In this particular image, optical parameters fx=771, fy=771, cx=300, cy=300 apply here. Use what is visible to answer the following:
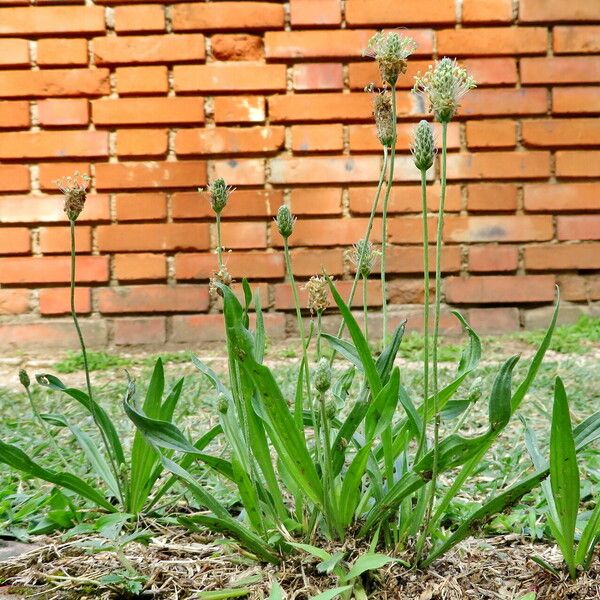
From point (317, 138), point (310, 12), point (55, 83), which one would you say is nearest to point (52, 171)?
point (55, 83)

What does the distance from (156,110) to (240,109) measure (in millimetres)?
313

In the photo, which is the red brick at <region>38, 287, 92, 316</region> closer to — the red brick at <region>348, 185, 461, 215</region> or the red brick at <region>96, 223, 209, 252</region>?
the red brick at <region>96, 223, 209, 252</region>

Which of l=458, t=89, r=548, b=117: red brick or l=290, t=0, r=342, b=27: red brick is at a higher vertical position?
l=290, t=0, r=342, b=27: red brick

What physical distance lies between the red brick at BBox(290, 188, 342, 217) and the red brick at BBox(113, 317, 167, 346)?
0.68 meters

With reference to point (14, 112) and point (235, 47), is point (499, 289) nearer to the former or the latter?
point (235, 47)

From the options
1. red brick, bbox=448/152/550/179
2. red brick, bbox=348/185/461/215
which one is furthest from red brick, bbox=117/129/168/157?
red brick, bbox=448/152/550/179

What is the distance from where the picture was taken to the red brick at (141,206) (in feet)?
9.50

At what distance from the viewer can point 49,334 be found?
2914 mm

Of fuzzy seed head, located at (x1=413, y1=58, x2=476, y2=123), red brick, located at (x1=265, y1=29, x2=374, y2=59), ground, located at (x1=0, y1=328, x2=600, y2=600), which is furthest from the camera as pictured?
red brick, located at (x1=265, y1=29, x2=374, y2=59)

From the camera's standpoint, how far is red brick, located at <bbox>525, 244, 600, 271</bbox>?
2.94m

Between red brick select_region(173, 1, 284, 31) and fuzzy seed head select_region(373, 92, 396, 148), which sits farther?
red brick select_region(173, 1, 284, 31)

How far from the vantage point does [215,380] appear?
1.03 metres

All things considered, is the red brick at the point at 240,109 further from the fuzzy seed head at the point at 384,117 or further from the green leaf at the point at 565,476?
the green leaf at the point at 565,476

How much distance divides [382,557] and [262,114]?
229 cm
